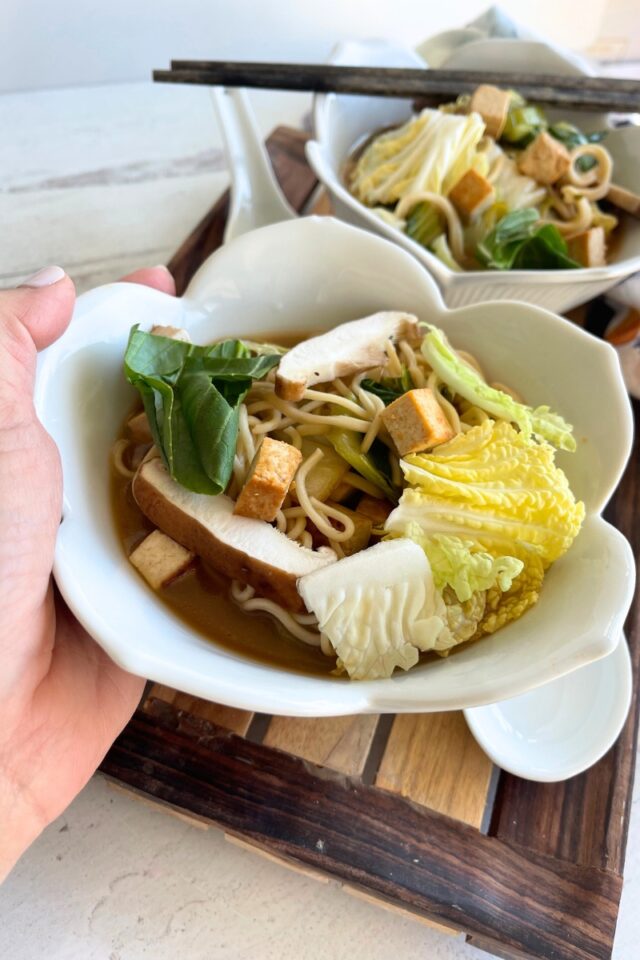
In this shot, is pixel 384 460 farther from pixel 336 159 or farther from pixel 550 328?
pixel 336 159

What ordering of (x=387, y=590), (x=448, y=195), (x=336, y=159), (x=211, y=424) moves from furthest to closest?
1. (x=336, y=159)
2. (x=448, y=195)
3. (x=211, y=424)
4. (x=387, y=590)

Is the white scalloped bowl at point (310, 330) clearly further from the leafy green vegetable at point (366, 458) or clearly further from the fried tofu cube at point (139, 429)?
the leafy green vegetable at point (366, 458)

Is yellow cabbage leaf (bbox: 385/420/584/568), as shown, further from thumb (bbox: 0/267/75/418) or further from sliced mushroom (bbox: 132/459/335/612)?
thumb (bbox: 0/267/75/418)

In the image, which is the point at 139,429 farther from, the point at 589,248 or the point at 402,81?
the point at 402,81

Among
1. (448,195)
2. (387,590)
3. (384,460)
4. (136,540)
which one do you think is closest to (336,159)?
(448,195)

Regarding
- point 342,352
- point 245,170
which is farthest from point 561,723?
point 245,170

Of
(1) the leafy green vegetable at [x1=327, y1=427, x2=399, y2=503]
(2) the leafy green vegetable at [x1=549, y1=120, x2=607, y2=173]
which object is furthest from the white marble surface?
(2) the leafy green vegetable at [x1=549, y1=120, x2=607, y2=173]
